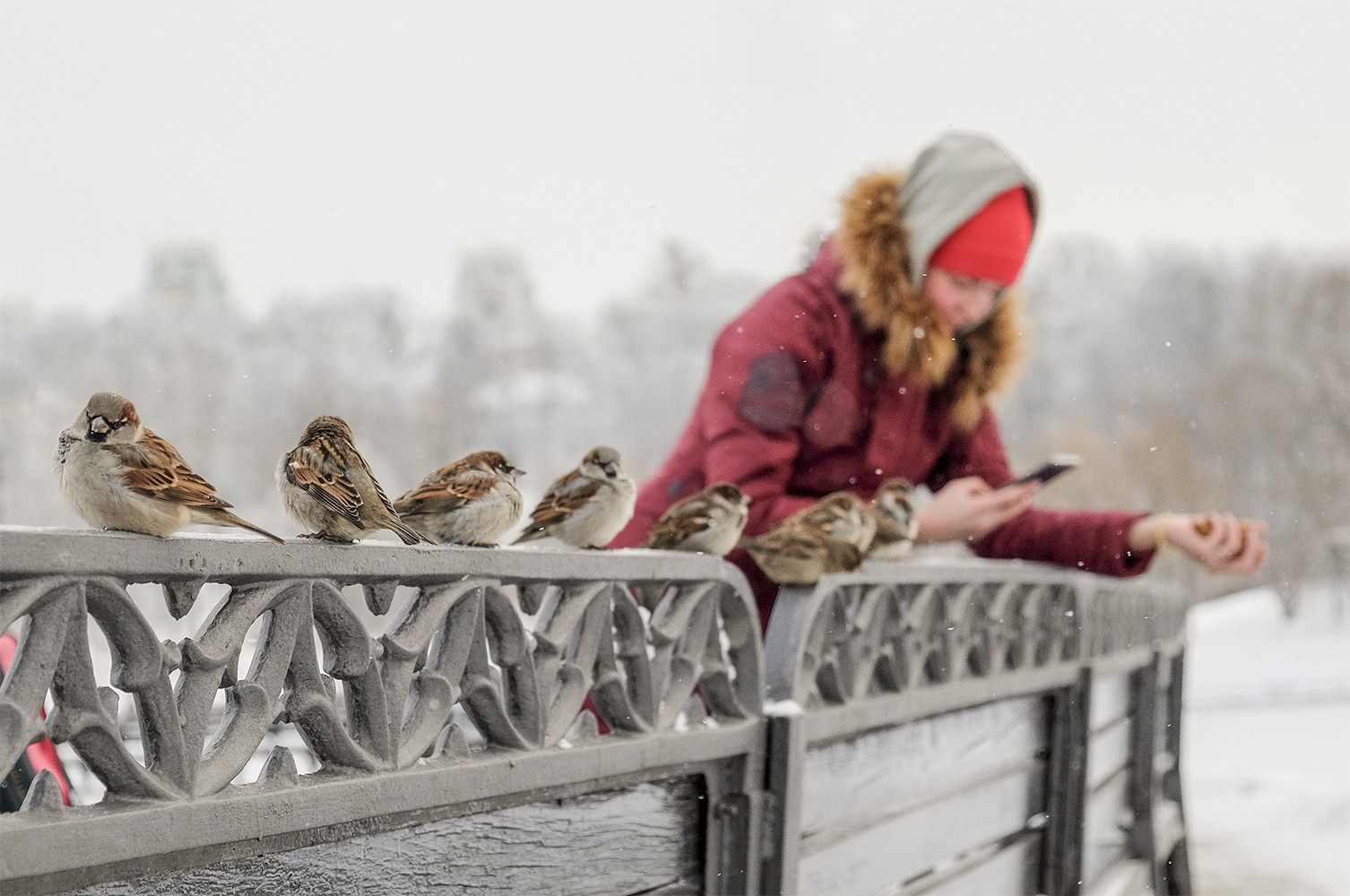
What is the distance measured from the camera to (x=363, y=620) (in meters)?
0.70

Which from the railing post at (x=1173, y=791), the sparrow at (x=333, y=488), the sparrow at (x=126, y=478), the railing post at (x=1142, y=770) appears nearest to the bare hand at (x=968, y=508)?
the sparrow at (x=333, y=488)

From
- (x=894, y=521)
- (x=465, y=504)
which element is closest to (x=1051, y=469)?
(x=894, y=521)

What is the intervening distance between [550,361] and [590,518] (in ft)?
15.6

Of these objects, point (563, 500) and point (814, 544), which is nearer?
point (563, 500)

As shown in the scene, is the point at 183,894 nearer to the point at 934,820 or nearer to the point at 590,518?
the point at 590,518

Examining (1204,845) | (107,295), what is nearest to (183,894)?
(107,295)

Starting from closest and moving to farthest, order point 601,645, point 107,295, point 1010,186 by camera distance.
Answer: point 601,645 < point 107,295 < point 1010,186

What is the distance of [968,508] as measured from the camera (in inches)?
59.8

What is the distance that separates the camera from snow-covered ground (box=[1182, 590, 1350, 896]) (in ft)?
13.1

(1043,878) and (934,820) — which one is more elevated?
(934,820)

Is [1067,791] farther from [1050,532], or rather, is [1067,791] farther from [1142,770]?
[1142,770]

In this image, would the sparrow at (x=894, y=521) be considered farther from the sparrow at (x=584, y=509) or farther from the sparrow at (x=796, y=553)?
the sparrow at (x=584, y=509)

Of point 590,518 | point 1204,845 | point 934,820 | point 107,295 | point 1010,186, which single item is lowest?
point 1204,845

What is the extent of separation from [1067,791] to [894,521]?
0.76m
